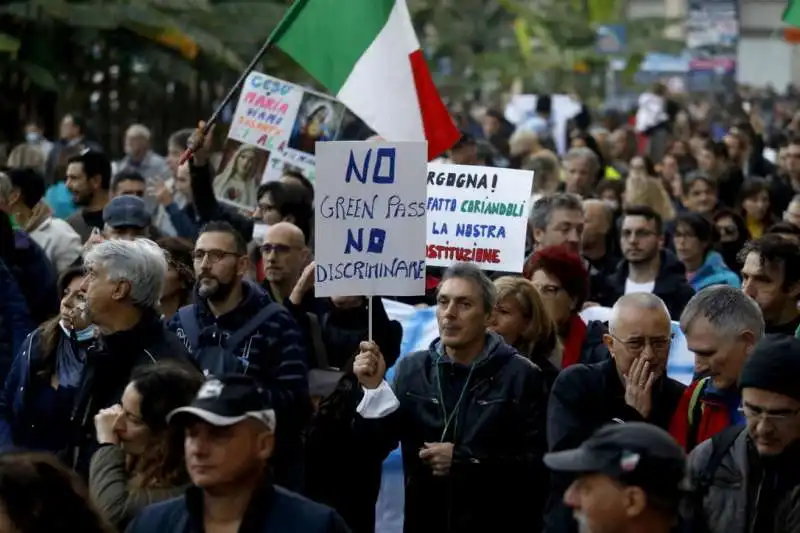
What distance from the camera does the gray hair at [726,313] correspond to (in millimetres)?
7766

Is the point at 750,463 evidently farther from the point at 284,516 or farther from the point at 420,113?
the point at 420,113

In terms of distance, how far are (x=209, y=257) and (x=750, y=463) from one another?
337 cm

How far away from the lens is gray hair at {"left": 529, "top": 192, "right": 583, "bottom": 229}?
12188mm

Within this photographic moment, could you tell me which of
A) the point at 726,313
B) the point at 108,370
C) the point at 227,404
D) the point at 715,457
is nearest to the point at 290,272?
the point at 108,370

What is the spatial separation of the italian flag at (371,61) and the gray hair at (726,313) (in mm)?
3693

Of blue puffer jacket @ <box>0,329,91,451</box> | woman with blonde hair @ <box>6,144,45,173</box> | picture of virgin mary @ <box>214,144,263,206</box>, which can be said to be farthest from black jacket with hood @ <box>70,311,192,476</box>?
woman with blonde hair @ <box>6,144,45,173</box>

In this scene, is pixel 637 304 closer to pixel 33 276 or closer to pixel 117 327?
pixel 117 327

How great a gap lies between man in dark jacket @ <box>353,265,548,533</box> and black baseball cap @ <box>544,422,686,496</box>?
265 cm

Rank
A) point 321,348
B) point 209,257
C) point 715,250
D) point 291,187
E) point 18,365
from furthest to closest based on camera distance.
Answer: point 715,250
point 291,187
point 321,348
point 209,257
point 18,365

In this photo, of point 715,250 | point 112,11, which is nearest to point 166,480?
point 715,250

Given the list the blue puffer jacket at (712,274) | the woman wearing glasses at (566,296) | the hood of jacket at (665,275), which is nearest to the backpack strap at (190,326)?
the woman wearing glasses at (566,296)

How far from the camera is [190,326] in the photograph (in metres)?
9.14

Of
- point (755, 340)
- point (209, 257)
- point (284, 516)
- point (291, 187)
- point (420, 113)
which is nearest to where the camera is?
point (284, 516)

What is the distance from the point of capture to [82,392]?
781 centimetres
